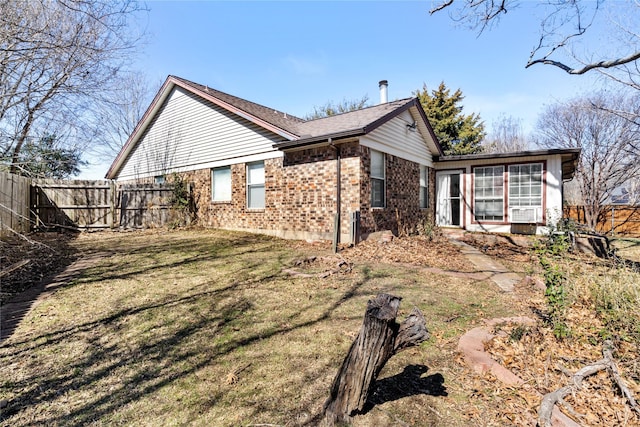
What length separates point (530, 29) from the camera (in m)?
7.54

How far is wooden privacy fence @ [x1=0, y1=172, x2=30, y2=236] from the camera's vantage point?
8.32 m

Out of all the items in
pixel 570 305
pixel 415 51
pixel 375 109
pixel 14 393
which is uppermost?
pixel 415 51

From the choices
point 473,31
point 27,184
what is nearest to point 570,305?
point 473,31

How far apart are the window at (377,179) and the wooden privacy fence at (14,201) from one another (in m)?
9.61

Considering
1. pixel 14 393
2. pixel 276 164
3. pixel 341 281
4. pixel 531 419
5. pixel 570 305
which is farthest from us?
pixel 276 164

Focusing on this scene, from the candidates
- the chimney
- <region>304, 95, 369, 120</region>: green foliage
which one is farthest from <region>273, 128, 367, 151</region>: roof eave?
<region>304, 95, 369, 120</region>: green foliage

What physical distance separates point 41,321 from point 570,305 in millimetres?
6201

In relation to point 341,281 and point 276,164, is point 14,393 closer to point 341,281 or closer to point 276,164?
point 341,281

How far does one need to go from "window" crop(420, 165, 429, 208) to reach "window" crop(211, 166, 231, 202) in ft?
24.7

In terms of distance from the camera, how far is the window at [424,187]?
12.1 meters

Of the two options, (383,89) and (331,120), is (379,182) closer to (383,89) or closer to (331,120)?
(331,120)

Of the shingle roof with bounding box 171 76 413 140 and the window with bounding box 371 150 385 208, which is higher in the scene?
the shingle roof with bounding box 171 76 413 140

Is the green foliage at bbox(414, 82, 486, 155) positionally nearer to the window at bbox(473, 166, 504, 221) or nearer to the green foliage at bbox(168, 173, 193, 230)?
the window at bbox(473, 166, 504, 221)

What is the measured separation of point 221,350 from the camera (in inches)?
119
